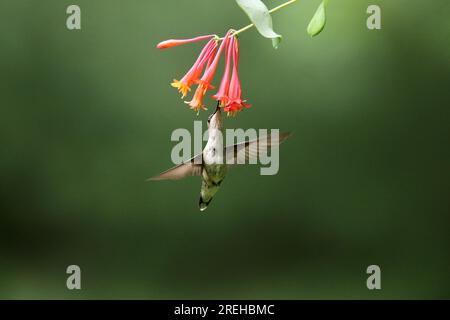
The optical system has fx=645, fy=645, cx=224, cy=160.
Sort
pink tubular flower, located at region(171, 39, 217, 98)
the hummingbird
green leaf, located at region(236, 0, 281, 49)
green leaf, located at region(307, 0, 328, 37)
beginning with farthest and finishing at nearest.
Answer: the hummingbird
pink tubular flower, located at region(171, 39, 217, 98)
green leaf, located at region(307, 0, 328, 37)
green leaf, located at region(236, 0, 281, 49)

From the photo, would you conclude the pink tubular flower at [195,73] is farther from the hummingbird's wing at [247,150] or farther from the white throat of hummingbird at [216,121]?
the hummingbird's wing at [247,150]

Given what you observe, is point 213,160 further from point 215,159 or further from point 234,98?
point 234,98

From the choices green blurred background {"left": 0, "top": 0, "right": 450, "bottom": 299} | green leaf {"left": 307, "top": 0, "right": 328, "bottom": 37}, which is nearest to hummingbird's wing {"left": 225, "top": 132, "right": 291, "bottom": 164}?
green leaf {"left": 307, "top": 0, "right": 328, "bottom": 37}

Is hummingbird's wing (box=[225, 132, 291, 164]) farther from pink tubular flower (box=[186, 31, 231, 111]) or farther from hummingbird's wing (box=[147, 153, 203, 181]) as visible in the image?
pink tubular flower (box=[186, 31, 231, 111])

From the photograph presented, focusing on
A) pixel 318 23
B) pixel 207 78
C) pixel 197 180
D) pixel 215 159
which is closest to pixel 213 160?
pixel 215 159
